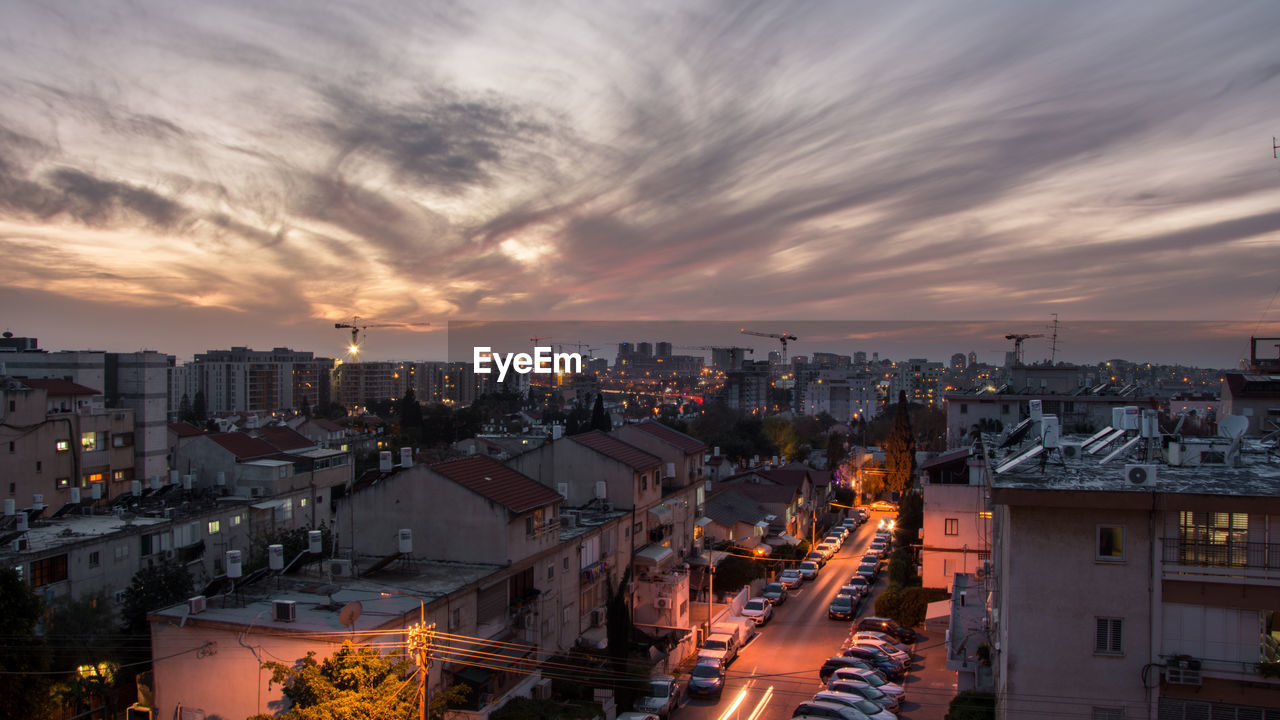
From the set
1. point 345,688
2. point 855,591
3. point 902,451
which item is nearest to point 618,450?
point 855,591

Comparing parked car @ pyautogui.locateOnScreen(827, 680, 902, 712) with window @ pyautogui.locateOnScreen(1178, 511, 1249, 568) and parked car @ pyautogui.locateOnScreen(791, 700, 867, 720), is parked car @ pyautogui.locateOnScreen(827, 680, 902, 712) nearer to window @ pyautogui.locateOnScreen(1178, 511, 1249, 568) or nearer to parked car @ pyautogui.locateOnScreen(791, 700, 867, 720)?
parked car @ pyautogui.locateOnScreen(791, 700, 867, 720)

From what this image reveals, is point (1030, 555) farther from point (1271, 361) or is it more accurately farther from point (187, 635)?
point (1271, 361)

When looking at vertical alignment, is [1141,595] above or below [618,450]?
below

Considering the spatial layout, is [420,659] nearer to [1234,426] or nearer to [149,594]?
[149,594]

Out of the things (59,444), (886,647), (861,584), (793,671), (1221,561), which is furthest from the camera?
(59,444)

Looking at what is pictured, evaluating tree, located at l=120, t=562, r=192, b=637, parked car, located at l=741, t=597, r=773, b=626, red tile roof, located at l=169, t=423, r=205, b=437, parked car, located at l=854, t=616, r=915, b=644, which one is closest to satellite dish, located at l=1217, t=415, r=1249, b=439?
parked car, located at l=854, t=616, r=915, b=644

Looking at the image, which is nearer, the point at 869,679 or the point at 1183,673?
the point at 1183,673

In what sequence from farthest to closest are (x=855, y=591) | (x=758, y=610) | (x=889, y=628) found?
(x=855, y=591)
(x=758, y=610)
(x=889, y=628)
